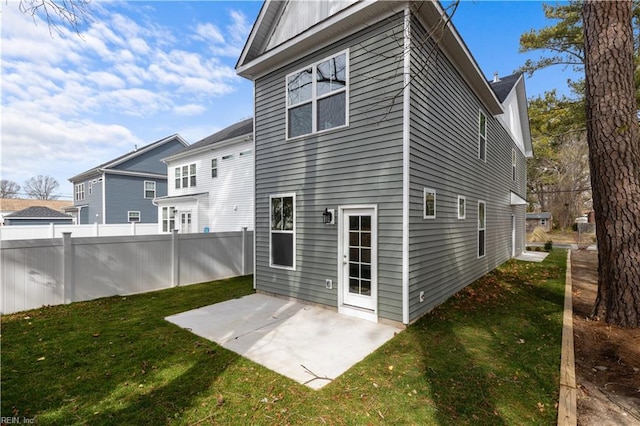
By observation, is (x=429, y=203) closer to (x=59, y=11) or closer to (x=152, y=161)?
(x=59, y=11)

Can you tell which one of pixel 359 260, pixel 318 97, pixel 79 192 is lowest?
pixel 359 260

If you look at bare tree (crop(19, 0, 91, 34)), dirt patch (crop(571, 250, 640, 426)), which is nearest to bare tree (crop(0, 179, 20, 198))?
bare tree (crop(19, 0, 91, 34))

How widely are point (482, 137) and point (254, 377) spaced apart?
8.67 meters

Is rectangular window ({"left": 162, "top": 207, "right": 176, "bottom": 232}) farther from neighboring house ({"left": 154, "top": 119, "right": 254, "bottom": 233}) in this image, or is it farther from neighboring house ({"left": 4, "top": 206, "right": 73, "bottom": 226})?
neighboring house ({"left": 4, "top": 206, "right": 73, "bottom": 226})

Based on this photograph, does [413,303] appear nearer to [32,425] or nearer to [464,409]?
[464,409]

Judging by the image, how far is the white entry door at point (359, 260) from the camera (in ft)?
17.0

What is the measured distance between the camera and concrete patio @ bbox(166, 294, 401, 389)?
3.64m

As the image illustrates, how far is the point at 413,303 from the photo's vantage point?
495 centimetres

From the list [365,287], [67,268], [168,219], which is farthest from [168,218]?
[365,287]

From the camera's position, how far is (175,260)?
8070 millimetres

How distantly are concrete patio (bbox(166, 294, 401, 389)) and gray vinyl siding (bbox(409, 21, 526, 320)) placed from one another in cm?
119

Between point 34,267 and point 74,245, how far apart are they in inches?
29.0

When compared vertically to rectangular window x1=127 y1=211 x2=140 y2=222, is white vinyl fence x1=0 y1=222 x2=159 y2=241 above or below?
below

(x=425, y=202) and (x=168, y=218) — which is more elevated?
(x=425, y=202)
